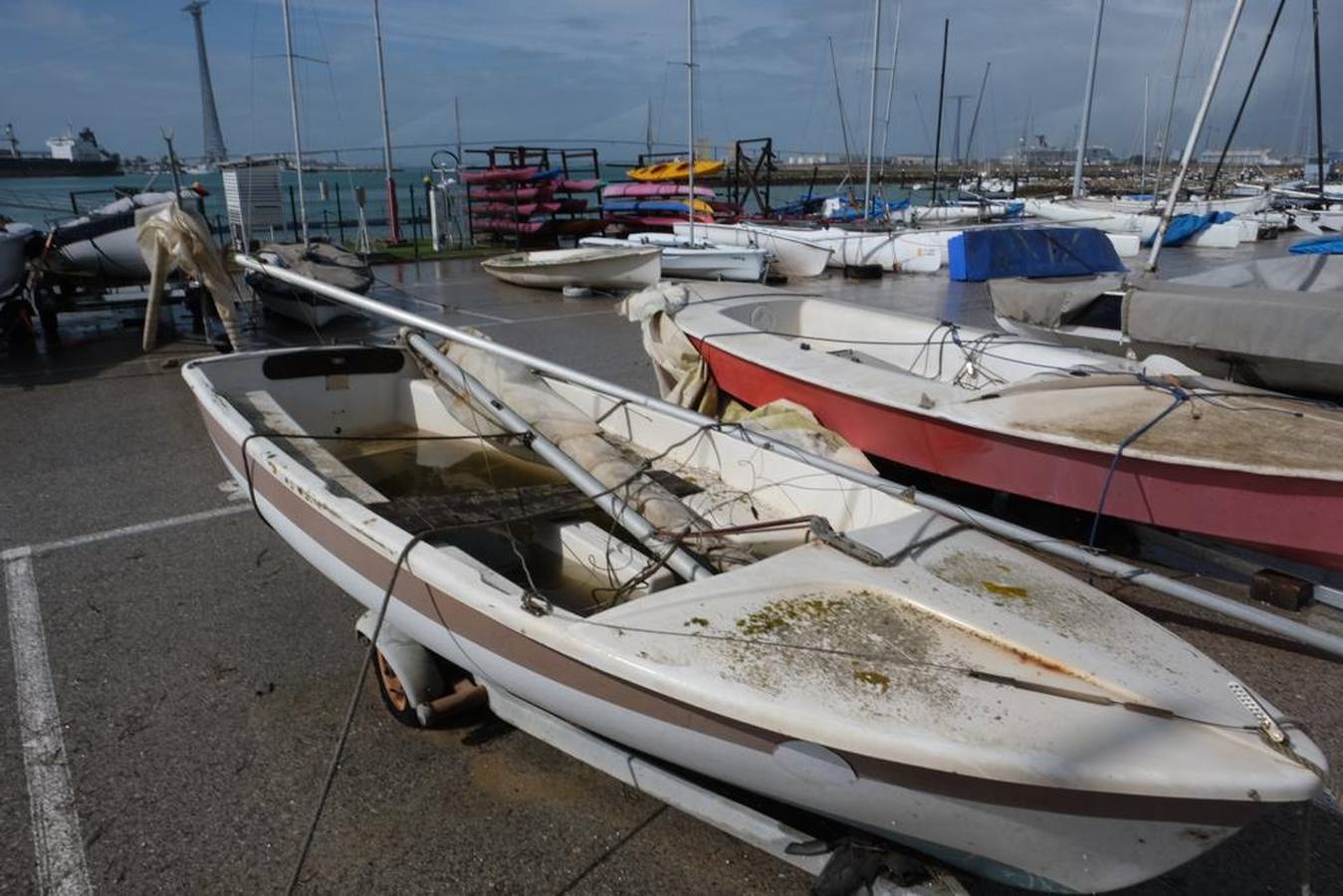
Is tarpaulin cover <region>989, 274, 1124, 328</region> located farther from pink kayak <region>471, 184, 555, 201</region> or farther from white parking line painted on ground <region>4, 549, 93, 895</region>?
pink kayak <region>471, 184, 555, 201</region>

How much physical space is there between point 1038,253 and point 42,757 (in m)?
12.6

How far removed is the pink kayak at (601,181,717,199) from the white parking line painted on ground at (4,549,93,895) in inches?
834

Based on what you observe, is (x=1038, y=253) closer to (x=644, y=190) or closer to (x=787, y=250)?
(x=787, y=250)

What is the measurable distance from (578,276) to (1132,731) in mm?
13416

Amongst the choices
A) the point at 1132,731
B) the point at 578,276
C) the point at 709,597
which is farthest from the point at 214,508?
the point at 578,276

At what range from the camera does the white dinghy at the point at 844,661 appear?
2.15 metres

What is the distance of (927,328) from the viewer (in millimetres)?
7375

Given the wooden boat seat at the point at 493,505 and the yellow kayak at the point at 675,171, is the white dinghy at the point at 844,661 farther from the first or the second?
the yellow kayak at the point at 675,171

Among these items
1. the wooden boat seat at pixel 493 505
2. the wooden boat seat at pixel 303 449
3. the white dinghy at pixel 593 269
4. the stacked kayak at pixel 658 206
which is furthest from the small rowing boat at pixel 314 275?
the stacked kayak at pixel 658 206

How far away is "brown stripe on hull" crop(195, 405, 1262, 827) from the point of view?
6.89 ft

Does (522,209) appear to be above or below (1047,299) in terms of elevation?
above

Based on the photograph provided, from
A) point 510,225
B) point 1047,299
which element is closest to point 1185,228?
point 510,225

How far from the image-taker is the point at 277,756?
3371 mm

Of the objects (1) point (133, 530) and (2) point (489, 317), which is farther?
(2) point (489, 317)
